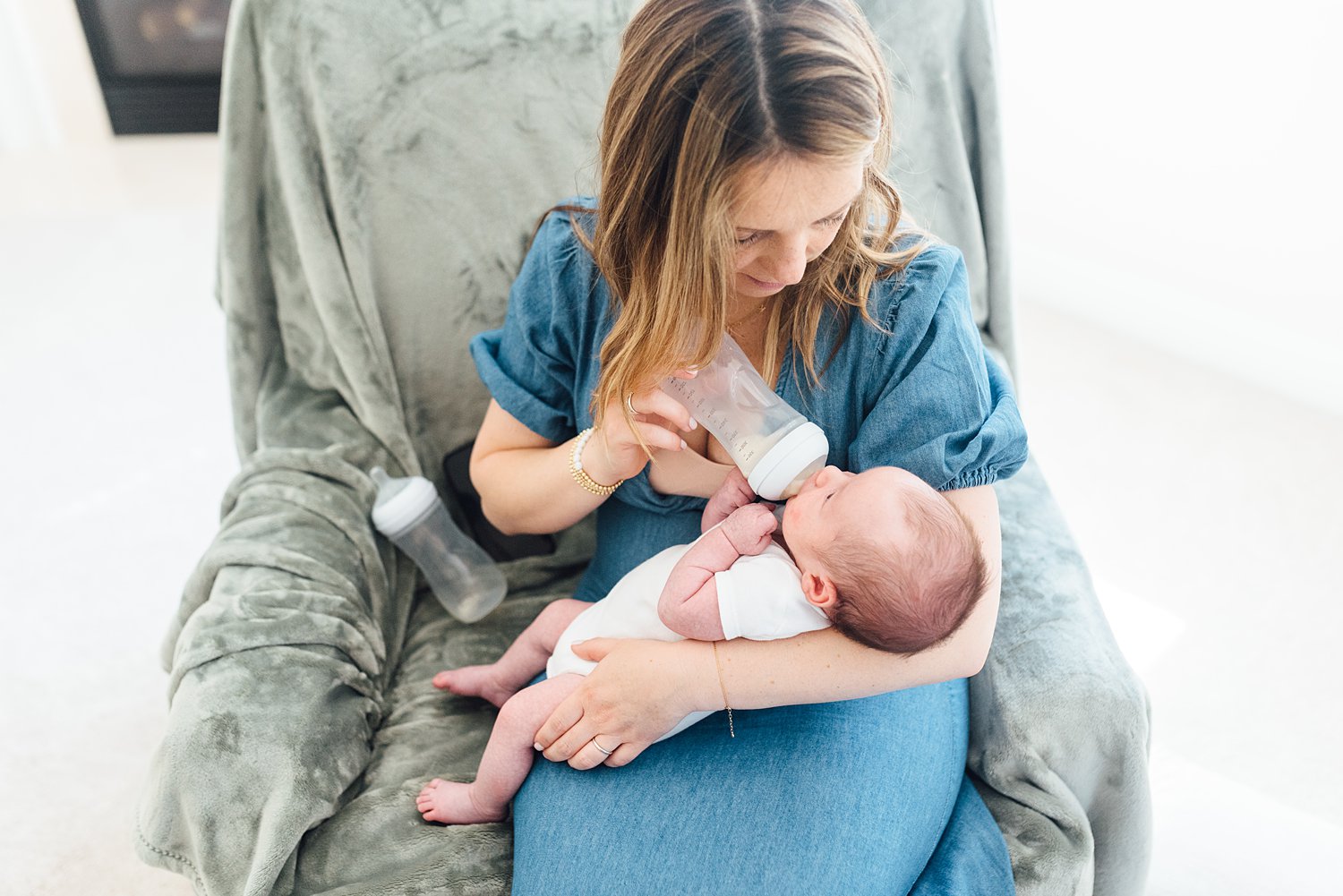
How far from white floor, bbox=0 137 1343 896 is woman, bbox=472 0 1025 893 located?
0.60 meters

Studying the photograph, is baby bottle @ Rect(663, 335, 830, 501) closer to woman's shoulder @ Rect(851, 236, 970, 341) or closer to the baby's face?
the baby's face

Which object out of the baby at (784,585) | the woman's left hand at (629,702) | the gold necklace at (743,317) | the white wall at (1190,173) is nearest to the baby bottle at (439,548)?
the baby at (784,585)

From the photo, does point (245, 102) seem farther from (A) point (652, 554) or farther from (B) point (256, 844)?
(B) point (256, 844)

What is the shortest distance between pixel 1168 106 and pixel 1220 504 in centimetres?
99

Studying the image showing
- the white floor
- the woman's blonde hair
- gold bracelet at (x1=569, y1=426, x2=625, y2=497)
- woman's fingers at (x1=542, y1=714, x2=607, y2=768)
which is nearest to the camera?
the woman's blonde hair

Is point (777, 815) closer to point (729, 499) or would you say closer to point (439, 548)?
Result: point (729, 499)

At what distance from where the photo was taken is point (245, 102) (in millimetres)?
1315

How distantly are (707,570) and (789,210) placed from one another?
374 millimetres

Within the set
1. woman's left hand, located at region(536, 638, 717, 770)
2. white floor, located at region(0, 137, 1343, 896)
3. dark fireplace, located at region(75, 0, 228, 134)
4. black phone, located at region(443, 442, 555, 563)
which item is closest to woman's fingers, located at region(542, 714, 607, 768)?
woman's left hand, located at region(536, 638, 717, 770)

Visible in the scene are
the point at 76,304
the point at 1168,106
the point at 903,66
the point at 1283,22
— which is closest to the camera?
the point at 903,66

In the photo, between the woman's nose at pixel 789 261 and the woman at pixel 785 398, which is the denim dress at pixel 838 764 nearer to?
the woman at pixel 785 398

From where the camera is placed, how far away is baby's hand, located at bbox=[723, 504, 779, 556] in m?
1.07

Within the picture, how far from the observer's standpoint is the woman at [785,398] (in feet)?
2.96

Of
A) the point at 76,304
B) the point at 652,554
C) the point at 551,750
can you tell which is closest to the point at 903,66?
the point at 652,554
